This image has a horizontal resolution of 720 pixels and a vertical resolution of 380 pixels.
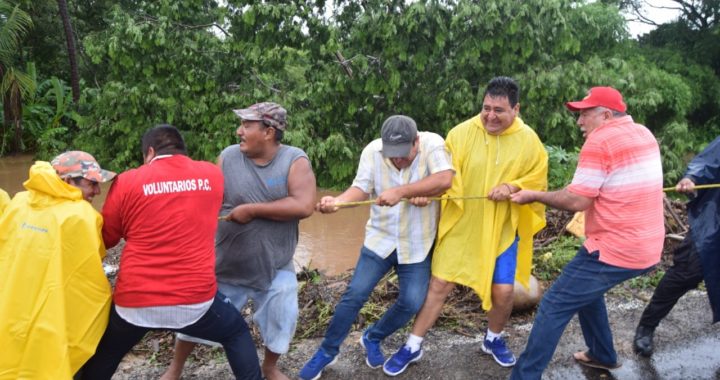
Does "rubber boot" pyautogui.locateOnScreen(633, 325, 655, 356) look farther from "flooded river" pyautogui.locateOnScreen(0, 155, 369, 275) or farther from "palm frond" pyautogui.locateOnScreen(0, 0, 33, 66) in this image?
"palm frond" pyautogui.locateOnScreen(0, 0, 33, 66)

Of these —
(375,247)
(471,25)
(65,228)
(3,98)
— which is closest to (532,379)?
(375,247)

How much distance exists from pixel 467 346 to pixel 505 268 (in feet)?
2.40

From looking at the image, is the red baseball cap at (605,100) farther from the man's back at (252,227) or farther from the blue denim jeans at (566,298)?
the man's back at (252,227)

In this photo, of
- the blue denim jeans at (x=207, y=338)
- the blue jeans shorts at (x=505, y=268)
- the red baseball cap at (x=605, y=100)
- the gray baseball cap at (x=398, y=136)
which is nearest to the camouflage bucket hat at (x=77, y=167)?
the blue denim jeans at (x=207, y=338)

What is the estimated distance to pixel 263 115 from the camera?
3174 mm

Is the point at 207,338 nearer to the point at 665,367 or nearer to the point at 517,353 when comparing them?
the point at 517,353

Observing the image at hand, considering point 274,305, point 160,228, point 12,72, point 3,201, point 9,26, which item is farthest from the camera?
point 12,72

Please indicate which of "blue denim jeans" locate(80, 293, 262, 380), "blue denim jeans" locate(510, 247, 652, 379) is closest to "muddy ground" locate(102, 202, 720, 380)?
"blue denim jeans" locate(510, 247, 652, 379)

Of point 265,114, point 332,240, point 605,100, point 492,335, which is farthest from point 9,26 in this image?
point 605,100

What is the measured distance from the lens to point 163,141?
2.81 metres

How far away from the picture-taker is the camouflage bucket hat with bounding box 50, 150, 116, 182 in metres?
2.71

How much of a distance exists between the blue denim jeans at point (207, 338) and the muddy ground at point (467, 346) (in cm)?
61

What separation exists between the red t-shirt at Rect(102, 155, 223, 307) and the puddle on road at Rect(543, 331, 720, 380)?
2.24 metres

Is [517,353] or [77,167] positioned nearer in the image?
[77,167]
